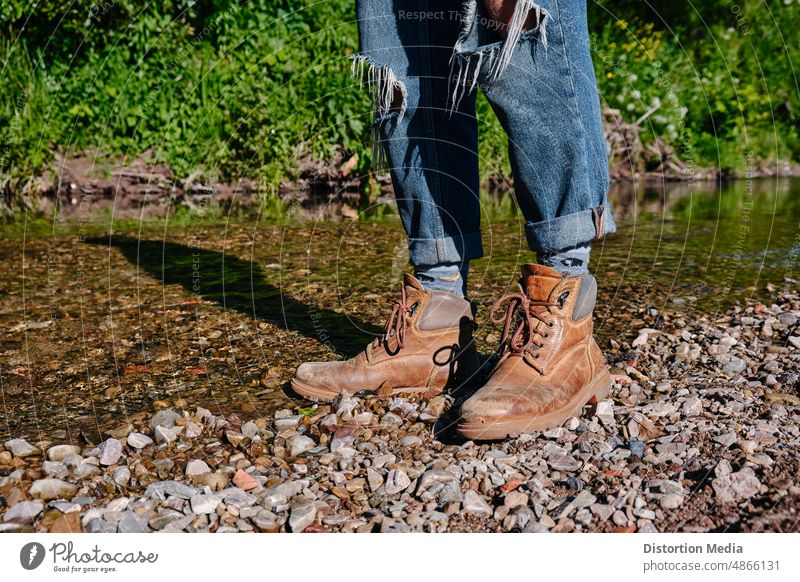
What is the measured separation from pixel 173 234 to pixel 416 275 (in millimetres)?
3385

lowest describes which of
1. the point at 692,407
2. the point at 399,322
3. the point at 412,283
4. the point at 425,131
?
the point at 692,407

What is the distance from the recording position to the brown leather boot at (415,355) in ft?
7.85

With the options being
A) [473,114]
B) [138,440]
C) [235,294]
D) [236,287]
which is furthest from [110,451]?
[236,287]

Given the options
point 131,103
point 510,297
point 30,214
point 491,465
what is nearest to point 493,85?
point 510,297

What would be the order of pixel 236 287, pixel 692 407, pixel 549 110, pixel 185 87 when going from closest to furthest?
pixel 549 110
pixel 692 407
pixel 236 287
pixel 185 87

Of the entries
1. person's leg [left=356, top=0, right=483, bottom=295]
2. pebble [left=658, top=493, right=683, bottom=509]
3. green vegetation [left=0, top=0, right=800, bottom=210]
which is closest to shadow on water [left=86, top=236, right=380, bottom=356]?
person's leg [left=356, top=0, right=483, bottom=295]

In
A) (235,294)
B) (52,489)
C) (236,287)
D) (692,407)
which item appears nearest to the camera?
(52,489)

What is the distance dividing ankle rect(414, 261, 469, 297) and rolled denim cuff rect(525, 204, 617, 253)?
0.35m

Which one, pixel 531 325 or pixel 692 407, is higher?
pixel 531 325

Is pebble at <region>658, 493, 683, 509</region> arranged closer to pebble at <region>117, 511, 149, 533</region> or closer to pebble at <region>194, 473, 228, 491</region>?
pebble at <region>194, 473, 228, 491</region>

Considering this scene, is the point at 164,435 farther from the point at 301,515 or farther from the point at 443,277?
the point at 443,277

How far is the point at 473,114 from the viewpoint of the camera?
2367 millimetres

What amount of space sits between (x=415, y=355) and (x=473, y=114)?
2.47ft

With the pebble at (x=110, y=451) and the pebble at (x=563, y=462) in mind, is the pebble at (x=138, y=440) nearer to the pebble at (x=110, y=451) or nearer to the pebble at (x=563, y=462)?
the pebble at (x=110, y=451)
